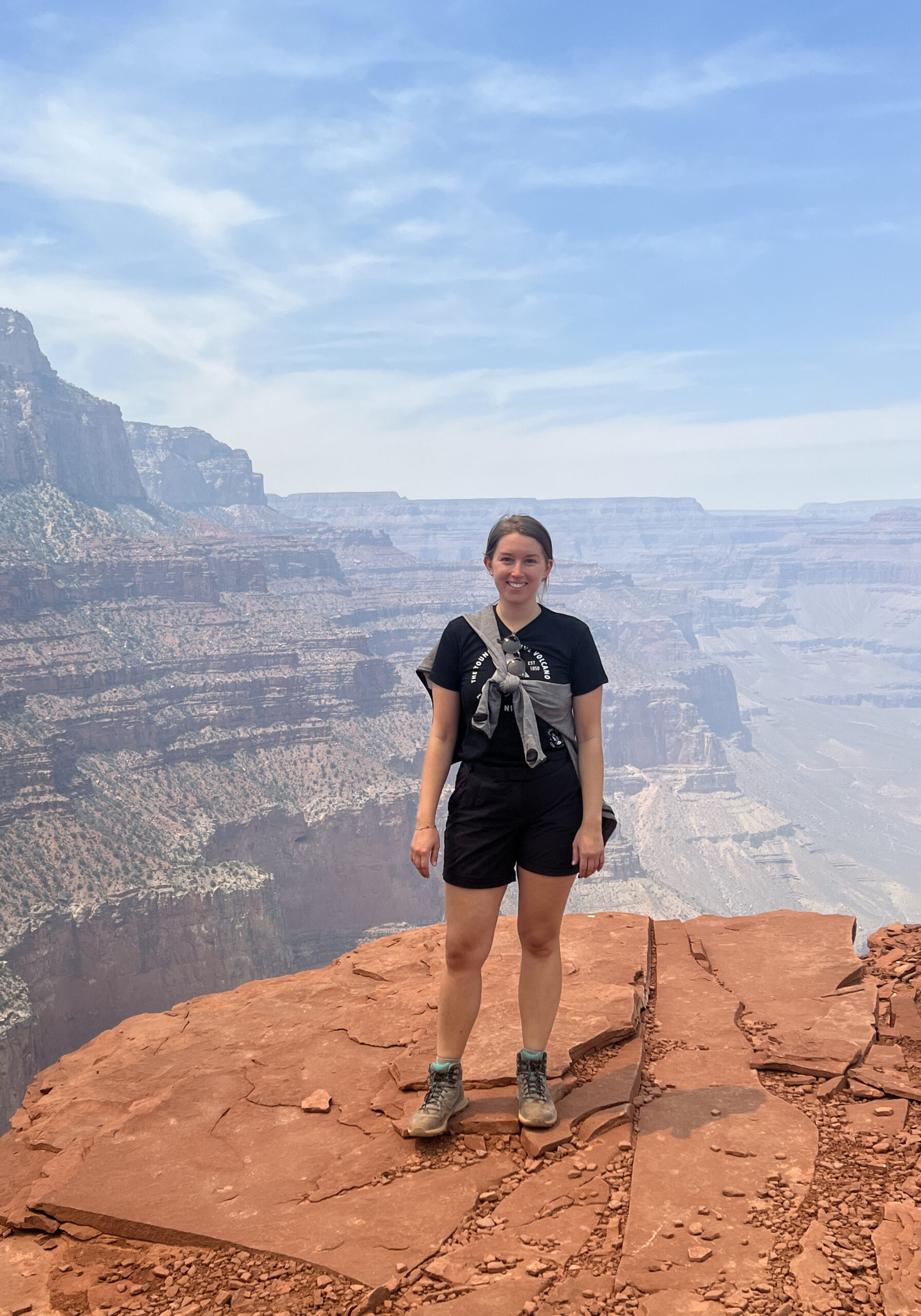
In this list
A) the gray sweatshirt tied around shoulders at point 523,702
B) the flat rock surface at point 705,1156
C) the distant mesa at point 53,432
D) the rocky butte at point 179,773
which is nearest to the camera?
the flat rock surface at point 705,1156

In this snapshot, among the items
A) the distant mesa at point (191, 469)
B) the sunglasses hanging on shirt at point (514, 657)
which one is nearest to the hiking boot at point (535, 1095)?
the sunglasses hanging on shirt at point (514, 657)

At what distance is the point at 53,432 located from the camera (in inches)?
3408

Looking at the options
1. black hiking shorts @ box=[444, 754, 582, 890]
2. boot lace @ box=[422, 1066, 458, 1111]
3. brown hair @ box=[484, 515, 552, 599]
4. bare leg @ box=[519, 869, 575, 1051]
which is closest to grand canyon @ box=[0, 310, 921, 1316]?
boot lace @ box=[422, 1066, 458, 1111]

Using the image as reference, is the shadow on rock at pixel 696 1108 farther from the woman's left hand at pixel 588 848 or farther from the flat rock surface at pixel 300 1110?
the woman's left hand at pixel 588 848

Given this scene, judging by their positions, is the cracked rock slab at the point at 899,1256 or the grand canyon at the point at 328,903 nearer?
the cracked rock slab at the point at 899,1256

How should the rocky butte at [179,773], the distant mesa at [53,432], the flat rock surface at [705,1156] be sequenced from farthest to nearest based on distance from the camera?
the distant mesa at [53,432]
the rocky butte at [179,773]
the flat rock surface at [705,1156]

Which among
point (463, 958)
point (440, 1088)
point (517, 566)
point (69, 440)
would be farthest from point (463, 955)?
point (69, 440)

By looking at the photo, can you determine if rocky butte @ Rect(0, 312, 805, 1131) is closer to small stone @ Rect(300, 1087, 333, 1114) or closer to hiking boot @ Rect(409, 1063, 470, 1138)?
small stone @ Rect(300, 1087, 333, 1114)

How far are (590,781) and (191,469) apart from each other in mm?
152422

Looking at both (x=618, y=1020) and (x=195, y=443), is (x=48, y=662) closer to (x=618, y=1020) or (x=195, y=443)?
(x=618, y=1020)

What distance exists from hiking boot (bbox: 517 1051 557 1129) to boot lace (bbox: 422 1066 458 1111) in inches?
12.1

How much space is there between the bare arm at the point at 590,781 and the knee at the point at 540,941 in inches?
12.3

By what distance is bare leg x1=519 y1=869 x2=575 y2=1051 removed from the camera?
4309 mm

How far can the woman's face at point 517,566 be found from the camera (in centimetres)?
429
